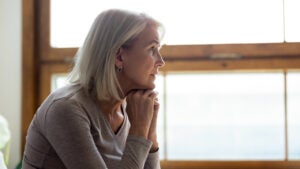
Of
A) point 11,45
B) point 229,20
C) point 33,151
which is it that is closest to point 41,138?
point 33,151

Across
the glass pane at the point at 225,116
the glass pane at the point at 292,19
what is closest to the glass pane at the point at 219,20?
the glass pane at the point at 292,19

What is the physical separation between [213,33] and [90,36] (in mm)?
773

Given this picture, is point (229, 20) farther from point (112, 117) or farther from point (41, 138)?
point (41, 138)

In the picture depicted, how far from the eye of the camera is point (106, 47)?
3.65 feet

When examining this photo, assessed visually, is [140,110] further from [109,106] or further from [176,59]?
[176,59]

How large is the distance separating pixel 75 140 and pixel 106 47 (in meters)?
0.26

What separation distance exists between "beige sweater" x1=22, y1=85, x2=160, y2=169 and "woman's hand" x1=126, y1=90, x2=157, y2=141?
33mm

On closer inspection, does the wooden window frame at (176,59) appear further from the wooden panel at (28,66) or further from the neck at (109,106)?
the neck at (109,106)

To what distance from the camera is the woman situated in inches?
39.9

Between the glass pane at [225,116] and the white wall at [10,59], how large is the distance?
2.15 ft

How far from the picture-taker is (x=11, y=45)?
6.02 ft

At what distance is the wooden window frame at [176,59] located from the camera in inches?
67.7


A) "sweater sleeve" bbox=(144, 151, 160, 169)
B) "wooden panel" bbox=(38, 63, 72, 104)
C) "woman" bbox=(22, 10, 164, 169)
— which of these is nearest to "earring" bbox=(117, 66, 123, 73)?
"woman" bbox=(22, 10, 164, 169)

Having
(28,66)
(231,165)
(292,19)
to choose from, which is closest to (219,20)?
(292,19)
